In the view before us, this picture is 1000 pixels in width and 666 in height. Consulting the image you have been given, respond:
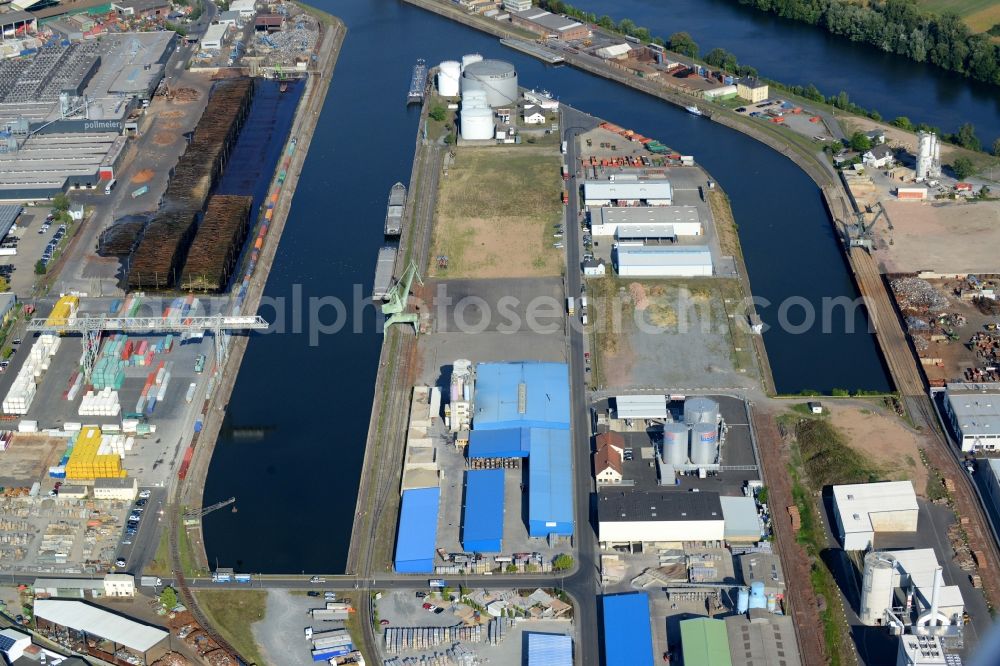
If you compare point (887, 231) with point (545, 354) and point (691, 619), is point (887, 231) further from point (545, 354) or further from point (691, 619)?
point (691, 619)

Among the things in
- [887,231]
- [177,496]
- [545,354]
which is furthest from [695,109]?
[177,496]

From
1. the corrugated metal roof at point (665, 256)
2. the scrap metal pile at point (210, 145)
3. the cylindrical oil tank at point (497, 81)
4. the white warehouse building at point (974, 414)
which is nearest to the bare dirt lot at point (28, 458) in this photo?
the scrap metal pile at point (210, 145)

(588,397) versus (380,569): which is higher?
(588,397)

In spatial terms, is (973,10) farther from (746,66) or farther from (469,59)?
(469,59)

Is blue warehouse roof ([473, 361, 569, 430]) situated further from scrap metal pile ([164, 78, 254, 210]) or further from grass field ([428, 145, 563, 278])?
scrap metal pile ([164, 78, 254, 210])

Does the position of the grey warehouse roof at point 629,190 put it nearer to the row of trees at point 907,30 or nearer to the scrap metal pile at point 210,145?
the scrap metal pile at point 210,145

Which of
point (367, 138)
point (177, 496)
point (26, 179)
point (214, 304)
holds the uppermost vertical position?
point (367, 138)

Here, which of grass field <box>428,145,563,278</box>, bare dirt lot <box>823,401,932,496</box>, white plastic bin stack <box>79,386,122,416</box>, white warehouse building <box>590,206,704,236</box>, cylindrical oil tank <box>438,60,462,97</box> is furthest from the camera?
cylindrical oil tank <box>438,60,462,97</box>

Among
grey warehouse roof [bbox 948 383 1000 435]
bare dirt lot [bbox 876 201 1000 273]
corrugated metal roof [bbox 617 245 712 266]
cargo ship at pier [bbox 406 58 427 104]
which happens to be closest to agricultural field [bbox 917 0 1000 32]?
bare dirt lot [bbox 876 201 1000 273]
